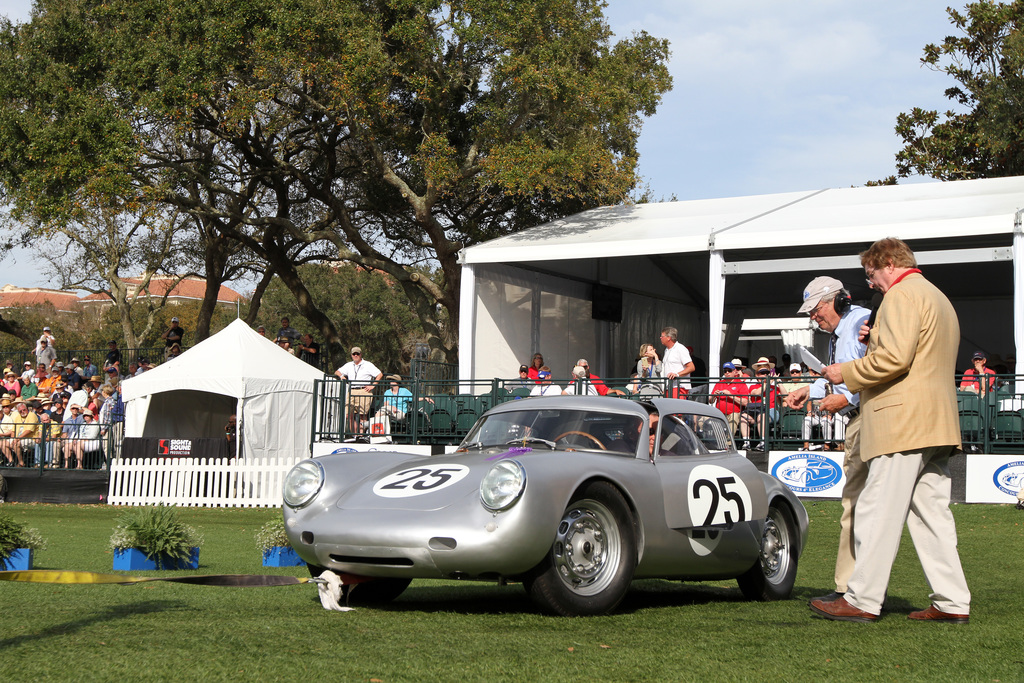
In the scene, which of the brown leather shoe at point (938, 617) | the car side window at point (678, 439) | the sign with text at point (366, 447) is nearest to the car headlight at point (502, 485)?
the car side window at point (678, 439)

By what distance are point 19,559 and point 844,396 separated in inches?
254

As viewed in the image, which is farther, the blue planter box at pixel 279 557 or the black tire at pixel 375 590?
the blue planter box at pixel 279 557

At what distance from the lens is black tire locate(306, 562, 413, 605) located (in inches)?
238

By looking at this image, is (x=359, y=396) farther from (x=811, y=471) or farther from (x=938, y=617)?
(x=938, y=617)

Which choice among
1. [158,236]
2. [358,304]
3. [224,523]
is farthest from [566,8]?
[358,304]

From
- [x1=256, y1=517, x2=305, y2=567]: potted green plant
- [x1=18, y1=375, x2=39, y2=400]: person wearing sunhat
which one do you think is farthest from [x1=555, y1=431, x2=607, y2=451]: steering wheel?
[x1=18, y1=375, x2=39, y2=400]: person wearing sunhat

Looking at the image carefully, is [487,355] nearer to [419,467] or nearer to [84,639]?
[419,467]

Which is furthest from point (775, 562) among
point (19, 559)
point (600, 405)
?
point (19, 559)

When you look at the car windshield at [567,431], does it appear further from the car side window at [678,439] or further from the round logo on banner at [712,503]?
the round logo on banner at [712,503]

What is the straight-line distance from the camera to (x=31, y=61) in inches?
918

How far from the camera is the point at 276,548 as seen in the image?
29.0 ft

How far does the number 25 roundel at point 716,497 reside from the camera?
20.7 feet

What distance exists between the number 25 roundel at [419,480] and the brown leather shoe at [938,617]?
2495 mm

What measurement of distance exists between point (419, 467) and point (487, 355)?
47.9ft
